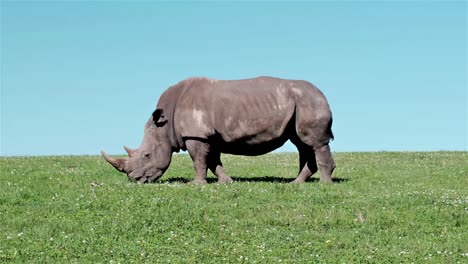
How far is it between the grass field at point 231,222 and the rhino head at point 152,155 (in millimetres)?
583

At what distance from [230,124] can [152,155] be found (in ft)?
8.17

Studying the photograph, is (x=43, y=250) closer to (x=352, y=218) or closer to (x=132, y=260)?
(x=132, y=260)

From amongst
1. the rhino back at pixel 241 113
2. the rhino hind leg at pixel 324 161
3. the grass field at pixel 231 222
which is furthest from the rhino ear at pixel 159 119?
the rhino hind leg at pixel 324 161

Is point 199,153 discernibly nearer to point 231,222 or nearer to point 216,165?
point 216,165

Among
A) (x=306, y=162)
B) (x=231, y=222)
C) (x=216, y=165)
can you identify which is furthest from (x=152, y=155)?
(x=231, y=222)

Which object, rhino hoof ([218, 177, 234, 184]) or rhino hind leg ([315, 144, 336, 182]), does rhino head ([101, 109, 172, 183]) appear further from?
rhino hind leg ([315, 144, 336, 182])

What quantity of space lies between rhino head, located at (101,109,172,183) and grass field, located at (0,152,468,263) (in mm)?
583

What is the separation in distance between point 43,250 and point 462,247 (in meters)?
7.61

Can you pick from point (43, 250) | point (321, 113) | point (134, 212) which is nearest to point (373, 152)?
point (321, 113)

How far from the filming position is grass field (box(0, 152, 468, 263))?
14.0 metres

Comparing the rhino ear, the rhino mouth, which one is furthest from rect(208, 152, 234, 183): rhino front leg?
the rhino ear

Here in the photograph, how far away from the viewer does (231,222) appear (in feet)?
53.7

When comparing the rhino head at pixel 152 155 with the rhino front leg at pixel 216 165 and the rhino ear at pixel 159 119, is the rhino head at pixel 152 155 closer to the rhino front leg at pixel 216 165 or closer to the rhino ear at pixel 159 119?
the rhino ear at pixel 159 119

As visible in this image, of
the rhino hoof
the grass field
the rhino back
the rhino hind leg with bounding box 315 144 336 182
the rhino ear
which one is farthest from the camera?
the rhino ear
